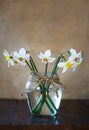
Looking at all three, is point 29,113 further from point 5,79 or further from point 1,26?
point 1,26

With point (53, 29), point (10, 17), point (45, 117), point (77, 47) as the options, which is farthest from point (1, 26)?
point (45, 117)

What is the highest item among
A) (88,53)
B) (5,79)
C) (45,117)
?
(88,53)

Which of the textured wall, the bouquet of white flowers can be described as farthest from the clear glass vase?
the textured wall

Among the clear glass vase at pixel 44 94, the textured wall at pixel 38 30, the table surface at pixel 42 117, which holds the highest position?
the textured wall at pixel 38 30

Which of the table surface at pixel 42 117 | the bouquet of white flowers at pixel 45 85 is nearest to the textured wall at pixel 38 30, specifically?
the table surface at pixel 42 117

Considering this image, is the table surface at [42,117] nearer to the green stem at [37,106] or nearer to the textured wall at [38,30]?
the green stem at [37,106]

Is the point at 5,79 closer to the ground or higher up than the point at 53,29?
closer to the ground
